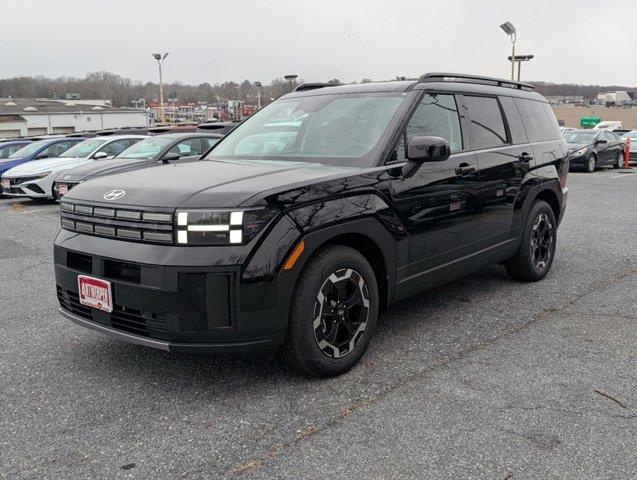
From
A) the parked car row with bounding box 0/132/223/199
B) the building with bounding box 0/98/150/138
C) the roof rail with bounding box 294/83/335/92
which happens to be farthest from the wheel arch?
the building with bounding box 0/98/150/138

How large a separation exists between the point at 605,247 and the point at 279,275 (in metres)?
5.83

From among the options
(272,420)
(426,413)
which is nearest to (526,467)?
(426,413)

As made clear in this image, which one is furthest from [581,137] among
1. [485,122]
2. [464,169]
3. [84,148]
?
[464,169]

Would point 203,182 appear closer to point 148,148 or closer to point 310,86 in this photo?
point 310,86

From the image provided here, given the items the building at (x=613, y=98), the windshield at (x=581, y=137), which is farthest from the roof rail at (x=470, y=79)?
the building at (x=613, y=98)

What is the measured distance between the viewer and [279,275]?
322cm

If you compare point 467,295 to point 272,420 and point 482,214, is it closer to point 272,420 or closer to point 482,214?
point 482,214

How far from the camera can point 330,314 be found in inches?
140

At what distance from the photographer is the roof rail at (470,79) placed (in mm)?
4656

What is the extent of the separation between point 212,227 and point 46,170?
40.6 feet

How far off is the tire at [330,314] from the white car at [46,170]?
10778 millimetres

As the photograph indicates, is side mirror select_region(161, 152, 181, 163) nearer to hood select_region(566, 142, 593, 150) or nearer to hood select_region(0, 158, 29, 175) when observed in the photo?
hood select_region(0, 158, 29, 175)

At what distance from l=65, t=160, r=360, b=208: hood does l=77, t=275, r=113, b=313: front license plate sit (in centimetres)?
47

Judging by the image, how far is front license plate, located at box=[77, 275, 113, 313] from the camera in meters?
3.34
